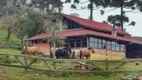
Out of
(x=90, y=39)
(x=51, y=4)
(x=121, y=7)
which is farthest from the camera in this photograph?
(x=51, y=4)

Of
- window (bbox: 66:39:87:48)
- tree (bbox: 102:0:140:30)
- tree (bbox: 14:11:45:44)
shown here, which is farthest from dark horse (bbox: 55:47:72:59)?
tree (bbox: 102:0:140:30)

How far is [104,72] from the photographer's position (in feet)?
78.6

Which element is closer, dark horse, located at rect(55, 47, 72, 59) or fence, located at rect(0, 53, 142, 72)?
fence, located at rect(0, 53, 142, 72)

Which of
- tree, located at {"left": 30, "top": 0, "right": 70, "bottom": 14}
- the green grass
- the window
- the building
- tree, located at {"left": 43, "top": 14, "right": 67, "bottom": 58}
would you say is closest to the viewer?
the green grass

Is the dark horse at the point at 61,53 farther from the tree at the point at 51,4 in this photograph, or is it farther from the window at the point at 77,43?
the tree at the point at 51,4

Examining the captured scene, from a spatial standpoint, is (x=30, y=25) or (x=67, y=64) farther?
(x=30, y=25)

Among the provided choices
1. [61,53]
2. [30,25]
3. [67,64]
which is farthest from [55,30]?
[67,64]

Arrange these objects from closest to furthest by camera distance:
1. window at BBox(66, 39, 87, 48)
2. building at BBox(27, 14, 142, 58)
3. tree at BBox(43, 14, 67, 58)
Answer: tree at BBox(43, 14, 67, 58)
building at BBox(27, 14, 142, 58)
window at BBox(66, 39, 87, 48)

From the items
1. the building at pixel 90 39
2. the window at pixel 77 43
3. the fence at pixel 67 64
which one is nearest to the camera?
the fence at pixel 67 64

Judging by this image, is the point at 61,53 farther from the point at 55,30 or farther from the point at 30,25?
the point at 30,25

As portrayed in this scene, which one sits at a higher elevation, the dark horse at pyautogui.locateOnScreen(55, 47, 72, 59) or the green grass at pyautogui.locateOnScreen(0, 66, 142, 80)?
the green grass at pyautogui.locateOnScreen(0, 66, 142, 80)

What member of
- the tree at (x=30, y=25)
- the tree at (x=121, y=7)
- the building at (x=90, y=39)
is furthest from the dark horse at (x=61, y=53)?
the tree at (x=121, y=7)

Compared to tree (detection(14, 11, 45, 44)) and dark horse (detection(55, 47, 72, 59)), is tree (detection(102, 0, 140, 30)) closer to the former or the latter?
tree (detection(14, 11, 45, 44))

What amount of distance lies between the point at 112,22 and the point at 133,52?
7888mm
